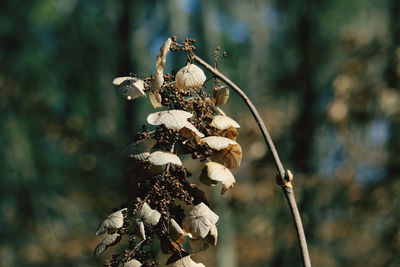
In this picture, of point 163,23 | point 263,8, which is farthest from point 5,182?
point 263,8

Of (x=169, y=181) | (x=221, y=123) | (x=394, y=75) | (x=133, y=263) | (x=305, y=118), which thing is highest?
(x=305, y=118)

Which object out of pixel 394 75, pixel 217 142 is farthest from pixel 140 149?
pixel 394 75

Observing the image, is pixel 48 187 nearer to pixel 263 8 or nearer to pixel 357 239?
pixel 357 239

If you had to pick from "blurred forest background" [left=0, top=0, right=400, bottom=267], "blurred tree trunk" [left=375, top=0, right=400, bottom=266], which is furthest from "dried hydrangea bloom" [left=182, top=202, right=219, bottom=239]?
"blurred tree trunk" [left=375, top=0, right=400, bottom=266]

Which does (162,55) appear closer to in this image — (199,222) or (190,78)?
(190,78)

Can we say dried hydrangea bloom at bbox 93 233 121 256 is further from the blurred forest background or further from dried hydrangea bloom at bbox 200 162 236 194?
the blurred forest background

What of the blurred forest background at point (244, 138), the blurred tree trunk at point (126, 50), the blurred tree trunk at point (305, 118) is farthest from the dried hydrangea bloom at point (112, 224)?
the blurred tree trunk at point (126, 50)
